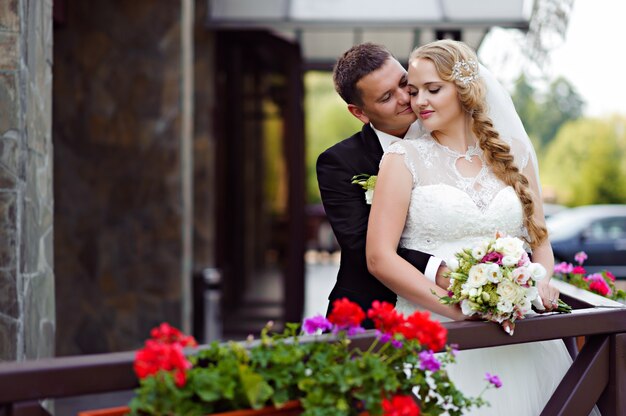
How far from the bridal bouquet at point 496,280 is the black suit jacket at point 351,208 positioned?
0.43 m

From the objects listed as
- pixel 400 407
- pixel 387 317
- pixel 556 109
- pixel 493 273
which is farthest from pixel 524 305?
pixel 556 109

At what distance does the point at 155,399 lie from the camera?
177cm

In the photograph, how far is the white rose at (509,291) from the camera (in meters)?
2.30

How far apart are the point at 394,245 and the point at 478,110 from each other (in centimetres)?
61

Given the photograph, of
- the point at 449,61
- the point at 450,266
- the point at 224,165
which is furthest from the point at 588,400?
the point at 224,165

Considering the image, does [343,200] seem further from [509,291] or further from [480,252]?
[509,291]

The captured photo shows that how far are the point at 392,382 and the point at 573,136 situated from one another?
34.5m

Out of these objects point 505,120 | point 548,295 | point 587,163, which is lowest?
point 587,163

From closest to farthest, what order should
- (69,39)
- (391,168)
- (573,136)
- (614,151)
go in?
(391,168) < (69,39) < (614,151) < (573,136)

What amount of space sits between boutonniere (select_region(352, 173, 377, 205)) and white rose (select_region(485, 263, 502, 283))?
1.94 ft

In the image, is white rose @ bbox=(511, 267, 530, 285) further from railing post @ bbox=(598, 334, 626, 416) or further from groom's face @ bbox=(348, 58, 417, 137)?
groom's face @ bbox=(348, 58, 417, 137)

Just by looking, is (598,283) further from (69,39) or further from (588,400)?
(69,39)

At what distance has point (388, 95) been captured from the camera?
2.88 m

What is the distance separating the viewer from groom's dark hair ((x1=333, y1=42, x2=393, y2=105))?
2.88 m
